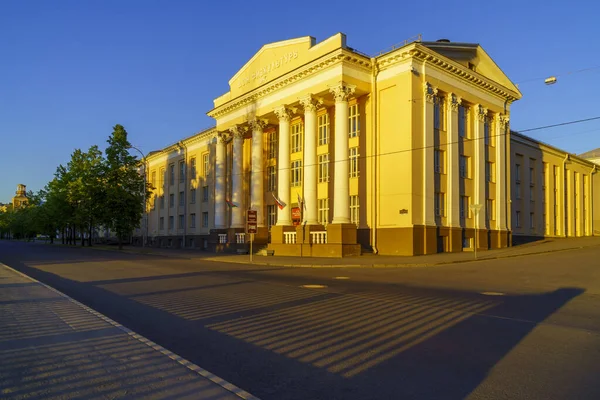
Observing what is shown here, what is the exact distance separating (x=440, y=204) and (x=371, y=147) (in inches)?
235

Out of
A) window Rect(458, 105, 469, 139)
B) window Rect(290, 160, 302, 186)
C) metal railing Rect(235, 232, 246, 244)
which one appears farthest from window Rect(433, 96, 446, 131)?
metal railing Rect(235, 232, 246, 244)

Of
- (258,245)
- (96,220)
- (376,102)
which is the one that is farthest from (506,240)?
(96,220)

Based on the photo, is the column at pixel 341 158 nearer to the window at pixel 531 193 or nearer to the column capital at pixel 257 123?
the column capital at pixel 257 123

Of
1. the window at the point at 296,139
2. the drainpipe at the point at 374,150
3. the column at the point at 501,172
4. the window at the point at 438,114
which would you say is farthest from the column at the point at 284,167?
the column at the point at 501,172

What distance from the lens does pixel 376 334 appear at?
7242mm

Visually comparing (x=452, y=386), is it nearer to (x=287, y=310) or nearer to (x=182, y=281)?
(x=287, y=310)

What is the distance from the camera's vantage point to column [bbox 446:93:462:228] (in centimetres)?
3078

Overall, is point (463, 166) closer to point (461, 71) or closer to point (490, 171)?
point (490, 171)

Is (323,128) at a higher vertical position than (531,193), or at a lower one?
higher

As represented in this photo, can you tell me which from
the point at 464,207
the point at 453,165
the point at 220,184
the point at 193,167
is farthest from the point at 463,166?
the point at 193,167

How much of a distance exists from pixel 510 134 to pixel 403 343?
3908 centimetres

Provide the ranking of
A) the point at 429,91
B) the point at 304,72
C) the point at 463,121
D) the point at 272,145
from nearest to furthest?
the point at 429,91, the point at 304,72, the point at 463,121, the point at 272,145

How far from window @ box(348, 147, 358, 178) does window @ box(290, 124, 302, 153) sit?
613cm

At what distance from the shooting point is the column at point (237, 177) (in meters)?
39.5
